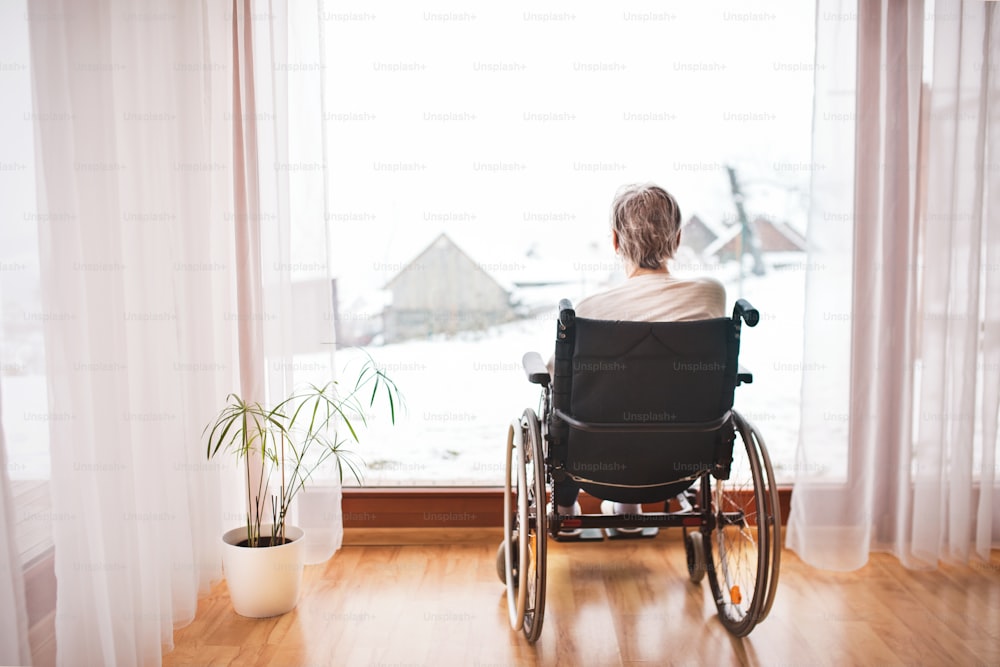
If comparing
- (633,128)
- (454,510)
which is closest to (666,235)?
(633,128)

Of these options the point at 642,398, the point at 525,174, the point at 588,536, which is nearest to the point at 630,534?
the point at 588,536

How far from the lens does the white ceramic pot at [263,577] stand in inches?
97.3

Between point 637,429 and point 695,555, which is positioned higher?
point 637,429

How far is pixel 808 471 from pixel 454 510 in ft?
4.35

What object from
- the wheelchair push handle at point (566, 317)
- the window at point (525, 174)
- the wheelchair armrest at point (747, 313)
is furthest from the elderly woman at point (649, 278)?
the window at point (525, 174)

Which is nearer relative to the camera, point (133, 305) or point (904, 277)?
point (133, 305)

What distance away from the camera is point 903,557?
2.90 m

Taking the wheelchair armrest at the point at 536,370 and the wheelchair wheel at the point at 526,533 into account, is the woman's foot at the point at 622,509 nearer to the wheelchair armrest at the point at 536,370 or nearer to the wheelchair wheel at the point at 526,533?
the wheelchair wheel at the point at 526,533

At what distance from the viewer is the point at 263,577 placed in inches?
97.4

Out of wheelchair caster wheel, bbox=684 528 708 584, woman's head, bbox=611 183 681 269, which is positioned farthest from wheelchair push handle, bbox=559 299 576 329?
wheelchair caster wheel, bbox=684 528 708 584

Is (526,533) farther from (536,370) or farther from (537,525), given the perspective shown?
(536,370)

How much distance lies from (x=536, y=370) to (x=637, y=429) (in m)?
0.32

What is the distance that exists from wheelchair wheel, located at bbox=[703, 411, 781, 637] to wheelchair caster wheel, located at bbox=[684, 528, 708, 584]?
4cm

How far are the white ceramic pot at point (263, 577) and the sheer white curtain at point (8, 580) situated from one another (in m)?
0.80
